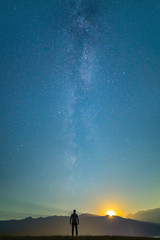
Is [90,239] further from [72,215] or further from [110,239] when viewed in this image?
[72,215]

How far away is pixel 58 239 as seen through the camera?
12133 millimetres

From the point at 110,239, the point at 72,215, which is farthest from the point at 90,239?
the point at 72,215

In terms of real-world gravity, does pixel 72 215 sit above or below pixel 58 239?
above

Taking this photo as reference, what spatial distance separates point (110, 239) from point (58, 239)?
3.22m

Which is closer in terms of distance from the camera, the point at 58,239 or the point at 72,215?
the point at 58,239

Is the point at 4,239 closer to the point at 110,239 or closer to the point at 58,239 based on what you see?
the point at 58,239

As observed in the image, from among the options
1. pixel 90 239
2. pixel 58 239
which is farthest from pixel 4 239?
pixel 90 239

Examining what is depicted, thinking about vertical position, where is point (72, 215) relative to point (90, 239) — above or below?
above

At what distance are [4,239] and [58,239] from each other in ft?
10.5

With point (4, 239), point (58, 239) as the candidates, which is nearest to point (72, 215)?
point (58, 239)

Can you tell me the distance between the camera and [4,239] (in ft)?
39.6

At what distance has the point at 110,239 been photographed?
1257 centimetres

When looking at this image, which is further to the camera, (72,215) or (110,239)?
(72,215)

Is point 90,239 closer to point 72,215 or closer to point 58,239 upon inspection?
point 58,239
